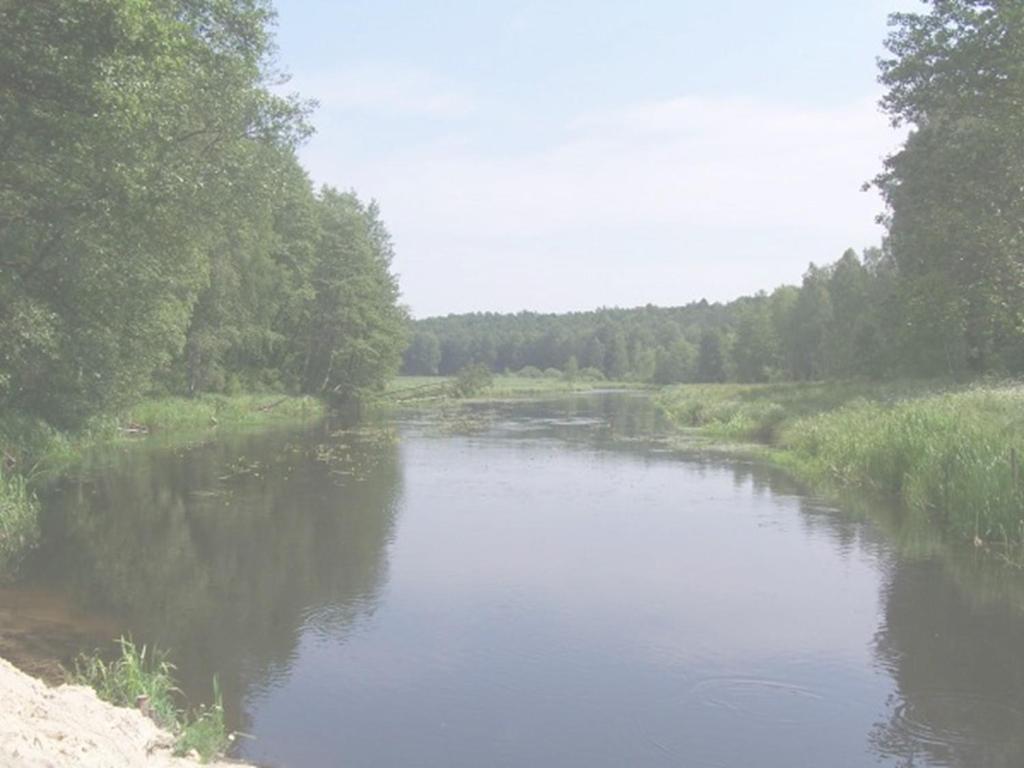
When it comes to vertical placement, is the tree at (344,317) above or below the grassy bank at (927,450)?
above

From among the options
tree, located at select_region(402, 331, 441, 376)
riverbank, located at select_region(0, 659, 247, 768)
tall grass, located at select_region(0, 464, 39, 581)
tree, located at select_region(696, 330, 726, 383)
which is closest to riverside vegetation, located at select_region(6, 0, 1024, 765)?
tall grass, located at select_region(0, 464, 39, 581)

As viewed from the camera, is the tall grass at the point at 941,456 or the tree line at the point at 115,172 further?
the tall grass at the point at 941,456

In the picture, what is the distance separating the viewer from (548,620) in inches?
457

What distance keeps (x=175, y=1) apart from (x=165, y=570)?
1104cm

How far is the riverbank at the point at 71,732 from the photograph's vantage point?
514cm

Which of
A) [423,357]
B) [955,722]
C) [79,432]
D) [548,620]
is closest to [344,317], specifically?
[79,432]

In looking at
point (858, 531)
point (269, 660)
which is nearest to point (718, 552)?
point (858, 531)

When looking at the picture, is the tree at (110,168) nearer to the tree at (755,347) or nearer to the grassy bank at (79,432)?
the grassy bank at (79,432)

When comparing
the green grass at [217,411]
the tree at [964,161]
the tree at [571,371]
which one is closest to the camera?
the tree at [964,161]

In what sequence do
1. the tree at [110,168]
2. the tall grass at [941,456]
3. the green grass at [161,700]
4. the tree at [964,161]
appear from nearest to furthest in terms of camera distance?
the green grass at [161,700], the tree at [110,168], the tall grass at [941,456], the tree at [964,161]

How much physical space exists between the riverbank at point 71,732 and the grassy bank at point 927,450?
527 inches

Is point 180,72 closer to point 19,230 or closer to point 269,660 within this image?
point 19,230

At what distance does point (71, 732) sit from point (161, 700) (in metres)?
1.87

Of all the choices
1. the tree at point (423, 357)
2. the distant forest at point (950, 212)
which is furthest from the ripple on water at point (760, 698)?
the tree at point (423, 357)
